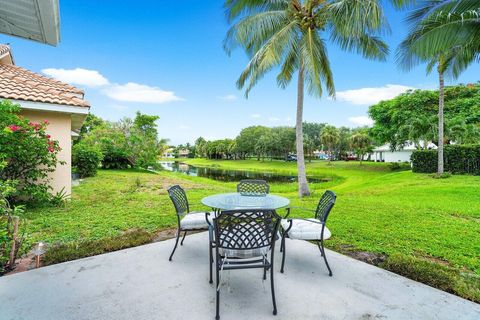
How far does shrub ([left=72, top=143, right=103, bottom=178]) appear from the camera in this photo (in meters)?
12.2

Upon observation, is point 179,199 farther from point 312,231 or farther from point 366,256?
point 366,256

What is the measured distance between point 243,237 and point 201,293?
78 cm

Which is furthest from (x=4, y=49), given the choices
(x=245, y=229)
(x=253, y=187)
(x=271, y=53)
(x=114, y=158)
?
(x=114, y=158)

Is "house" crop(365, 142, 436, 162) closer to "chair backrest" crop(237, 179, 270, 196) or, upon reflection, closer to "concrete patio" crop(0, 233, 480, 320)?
"chair backrest" crop(237, 179, 270, 196)

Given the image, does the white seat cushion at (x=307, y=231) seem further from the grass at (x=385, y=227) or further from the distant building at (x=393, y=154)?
the distant building at (x=393, y=154)

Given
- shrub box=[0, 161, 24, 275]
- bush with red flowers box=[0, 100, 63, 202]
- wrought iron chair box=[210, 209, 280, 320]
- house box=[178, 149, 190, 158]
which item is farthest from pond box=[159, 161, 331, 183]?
house box=[178, 149, 190, 158]

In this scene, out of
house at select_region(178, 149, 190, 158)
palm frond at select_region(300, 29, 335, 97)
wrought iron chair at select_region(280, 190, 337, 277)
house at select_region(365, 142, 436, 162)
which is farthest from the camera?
house at select_region(178, 149, 190, 158)

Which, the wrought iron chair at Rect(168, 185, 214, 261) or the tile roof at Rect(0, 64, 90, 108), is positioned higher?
the tile roof at Rect(0, 64, 90, 108)

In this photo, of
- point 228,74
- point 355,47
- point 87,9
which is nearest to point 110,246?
point 87,9

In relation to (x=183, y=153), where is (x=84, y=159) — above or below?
below

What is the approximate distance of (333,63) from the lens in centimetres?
877

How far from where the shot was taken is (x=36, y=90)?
5.89 meters

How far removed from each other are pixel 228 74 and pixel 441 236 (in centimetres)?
1591

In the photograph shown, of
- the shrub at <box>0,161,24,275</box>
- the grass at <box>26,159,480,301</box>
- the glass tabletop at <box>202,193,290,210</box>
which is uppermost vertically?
the glass tabletop at <box>202,193,290,210</box>
